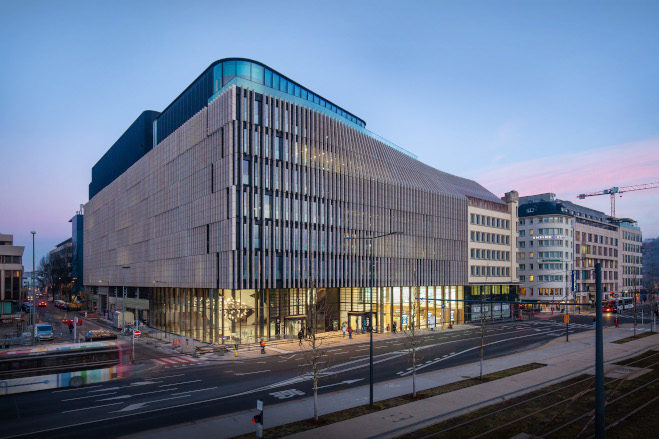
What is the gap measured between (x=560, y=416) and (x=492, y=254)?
7136 centimetres

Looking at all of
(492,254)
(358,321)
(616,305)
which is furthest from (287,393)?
(616,305)

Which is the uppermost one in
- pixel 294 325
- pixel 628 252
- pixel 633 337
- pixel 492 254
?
pixel 492 254

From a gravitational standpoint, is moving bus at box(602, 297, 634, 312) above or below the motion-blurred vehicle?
below

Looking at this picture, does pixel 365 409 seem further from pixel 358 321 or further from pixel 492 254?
pixel 492 254

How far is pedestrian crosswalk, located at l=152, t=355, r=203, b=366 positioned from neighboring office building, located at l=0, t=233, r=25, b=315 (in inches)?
2564

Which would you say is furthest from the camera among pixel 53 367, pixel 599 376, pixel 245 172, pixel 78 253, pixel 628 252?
pixel 628 252

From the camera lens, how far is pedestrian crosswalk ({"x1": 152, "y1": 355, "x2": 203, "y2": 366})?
4269 centimetres

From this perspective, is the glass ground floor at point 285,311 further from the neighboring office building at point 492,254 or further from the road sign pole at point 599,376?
the road sign pole at point 599,376

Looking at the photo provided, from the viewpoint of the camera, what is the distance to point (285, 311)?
58.9m

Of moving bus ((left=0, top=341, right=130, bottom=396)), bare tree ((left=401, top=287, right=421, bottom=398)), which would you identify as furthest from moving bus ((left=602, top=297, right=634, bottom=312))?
moving bus ((left=0, top=341, right=130, bottom=396))

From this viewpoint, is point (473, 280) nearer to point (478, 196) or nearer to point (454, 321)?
point (454, 321)

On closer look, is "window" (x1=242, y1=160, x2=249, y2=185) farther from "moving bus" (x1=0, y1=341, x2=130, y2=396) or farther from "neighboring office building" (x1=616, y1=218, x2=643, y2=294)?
"neighboring office building" (x1=616, y1=218, x2=643, y2=294)

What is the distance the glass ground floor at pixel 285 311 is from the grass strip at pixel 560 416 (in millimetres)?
19304

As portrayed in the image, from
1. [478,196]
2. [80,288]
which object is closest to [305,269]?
[478,196]
